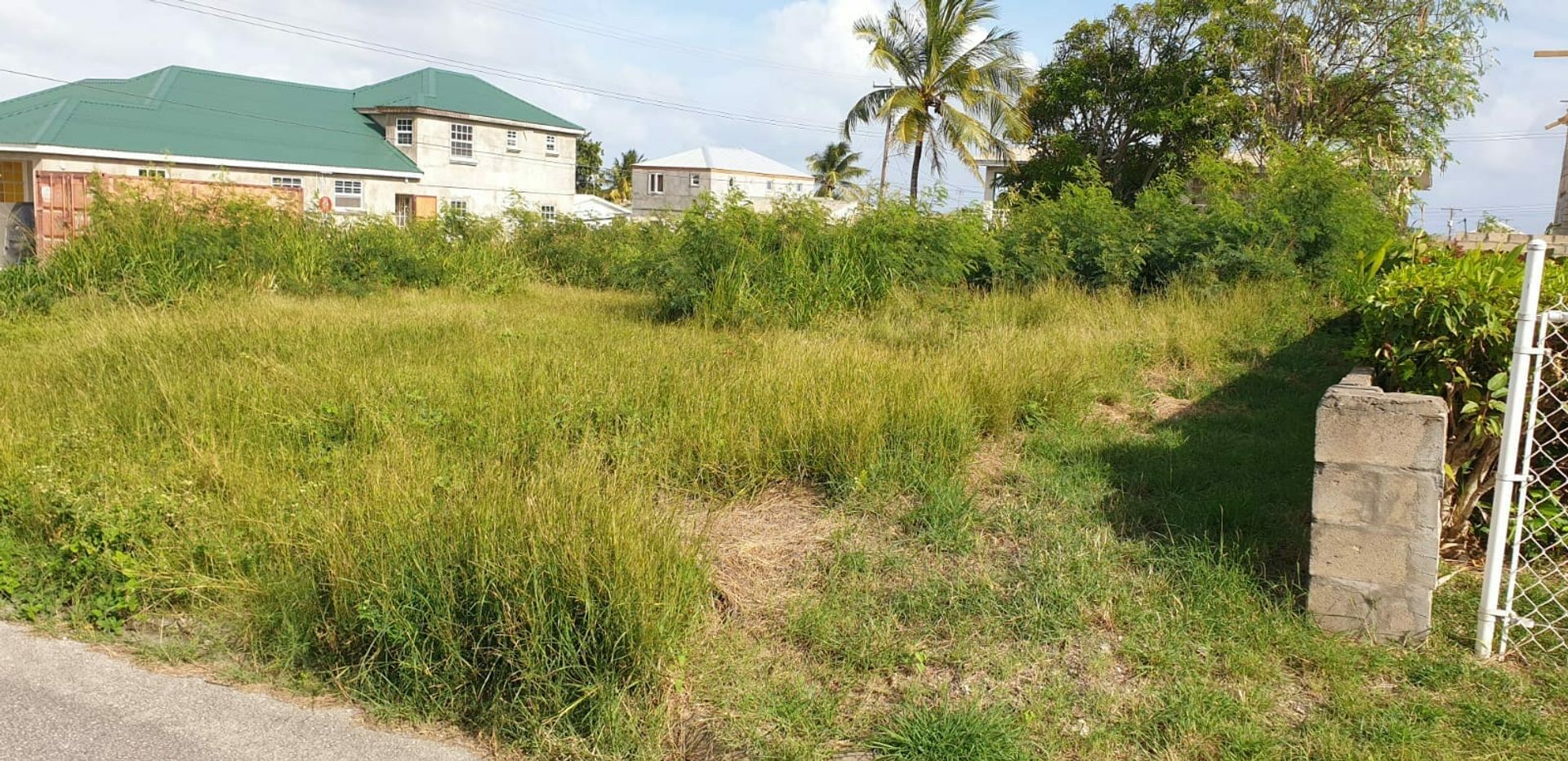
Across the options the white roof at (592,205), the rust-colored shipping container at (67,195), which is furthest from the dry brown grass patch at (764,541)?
the white roof at (592,205)

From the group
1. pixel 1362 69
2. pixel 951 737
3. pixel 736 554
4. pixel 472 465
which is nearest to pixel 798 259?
pixel 472 465

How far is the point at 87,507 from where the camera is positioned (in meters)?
4.78

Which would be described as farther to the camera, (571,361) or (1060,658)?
(571,361)

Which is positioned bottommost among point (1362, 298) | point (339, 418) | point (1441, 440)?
point (339, 418)

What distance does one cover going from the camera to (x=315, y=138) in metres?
31.2

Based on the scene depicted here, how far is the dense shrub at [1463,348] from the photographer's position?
14.5 ft

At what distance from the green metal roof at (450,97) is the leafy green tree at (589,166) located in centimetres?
2369

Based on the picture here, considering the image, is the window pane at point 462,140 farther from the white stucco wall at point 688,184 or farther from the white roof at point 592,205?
the white stucco wall at point 688,184

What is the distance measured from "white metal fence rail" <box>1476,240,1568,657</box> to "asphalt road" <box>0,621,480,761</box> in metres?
3.62

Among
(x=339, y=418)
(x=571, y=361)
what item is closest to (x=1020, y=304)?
(x=571, y=361)

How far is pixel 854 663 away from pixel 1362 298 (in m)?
3.66

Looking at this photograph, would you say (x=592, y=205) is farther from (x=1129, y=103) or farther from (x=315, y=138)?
(x=1129, y=103)

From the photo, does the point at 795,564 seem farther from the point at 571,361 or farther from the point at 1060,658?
the point at 571,361

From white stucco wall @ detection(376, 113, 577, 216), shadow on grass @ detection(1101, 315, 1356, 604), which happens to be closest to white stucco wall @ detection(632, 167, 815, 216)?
white stucco wall @ detection(376, 113, 577, 216)
